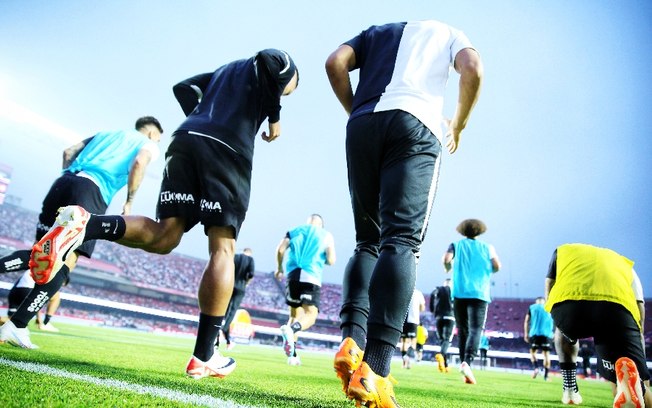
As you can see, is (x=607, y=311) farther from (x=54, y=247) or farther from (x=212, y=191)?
(x=54, y=247)

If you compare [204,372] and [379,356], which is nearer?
[379,356]

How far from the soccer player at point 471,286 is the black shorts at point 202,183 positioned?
454 centimetres

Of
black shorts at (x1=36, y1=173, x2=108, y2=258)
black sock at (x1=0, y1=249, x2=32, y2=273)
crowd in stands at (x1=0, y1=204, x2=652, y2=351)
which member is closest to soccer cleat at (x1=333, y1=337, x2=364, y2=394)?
black shorts at (x1=36, y1=173, x2=108, y2=258)

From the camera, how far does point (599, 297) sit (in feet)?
10.7

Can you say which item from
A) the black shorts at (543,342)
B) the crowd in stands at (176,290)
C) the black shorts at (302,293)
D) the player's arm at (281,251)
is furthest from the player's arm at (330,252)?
the crowd in stands at (176,290)

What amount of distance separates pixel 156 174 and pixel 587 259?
216 feet

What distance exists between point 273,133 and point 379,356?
200cm

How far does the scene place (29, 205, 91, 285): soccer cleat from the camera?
2020mm

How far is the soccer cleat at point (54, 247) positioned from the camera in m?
2.02

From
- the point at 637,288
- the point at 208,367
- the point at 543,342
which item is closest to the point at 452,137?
the point at 208,367

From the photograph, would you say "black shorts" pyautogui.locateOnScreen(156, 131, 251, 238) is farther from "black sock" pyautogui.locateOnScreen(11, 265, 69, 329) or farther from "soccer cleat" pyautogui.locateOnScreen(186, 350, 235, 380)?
"black sock" pyautogui.locateOnScreen(11, 265, 69, 329)

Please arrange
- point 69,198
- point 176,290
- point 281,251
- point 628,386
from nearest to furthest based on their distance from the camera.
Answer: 1. point 628,386
2. point 69,198
3. point 281,251
4. point 176,290

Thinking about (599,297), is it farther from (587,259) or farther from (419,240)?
(419,240)

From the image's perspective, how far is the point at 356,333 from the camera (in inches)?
86.7
